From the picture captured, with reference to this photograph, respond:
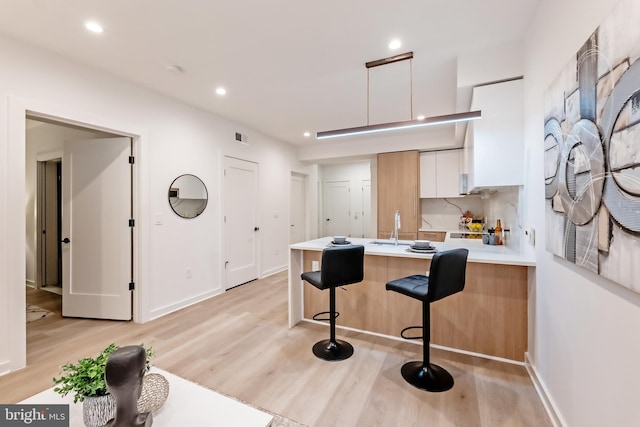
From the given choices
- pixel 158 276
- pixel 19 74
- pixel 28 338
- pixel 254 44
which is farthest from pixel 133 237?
pixel 254 44

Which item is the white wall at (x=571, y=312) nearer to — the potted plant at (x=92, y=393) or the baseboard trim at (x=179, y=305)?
the potted plant at (x=92, y=393)

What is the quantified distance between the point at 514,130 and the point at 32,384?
4350mm

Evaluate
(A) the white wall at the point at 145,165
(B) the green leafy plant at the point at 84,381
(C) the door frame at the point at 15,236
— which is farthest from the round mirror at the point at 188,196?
(B) the green leafy plant at the point at 84,381

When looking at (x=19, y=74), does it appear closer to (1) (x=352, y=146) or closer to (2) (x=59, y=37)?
(2) (x=59, y=37)

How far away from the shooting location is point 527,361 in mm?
2234

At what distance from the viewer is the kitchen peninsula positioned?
229 cm

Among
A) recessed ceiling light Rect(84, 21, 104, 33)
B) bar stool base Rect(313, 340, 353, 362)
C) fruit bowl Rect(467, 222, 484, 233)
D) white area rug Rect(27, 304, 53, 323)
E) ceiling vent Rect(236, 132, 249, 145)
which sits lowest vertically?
white area rug Rect(27, 304, 53, 323)

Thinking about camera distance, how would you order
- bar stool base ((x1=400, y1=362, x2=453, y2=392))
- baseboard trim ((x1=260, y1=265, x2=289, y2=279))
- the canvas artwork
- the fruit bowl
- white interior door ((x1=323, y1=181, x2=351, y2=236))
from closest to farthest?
the canvas artwork
bar stool base ((x1=400, y1=362, x2=453, y2=392))
the fruit bowl
baseboard trim ((x1=260, y1=265, x2=289, y2=279))
white interior door ((x1=323, y1=181, x2=351, y2=236))

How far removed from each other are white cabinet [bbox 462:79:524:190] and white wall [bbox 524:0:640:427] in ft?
0.38

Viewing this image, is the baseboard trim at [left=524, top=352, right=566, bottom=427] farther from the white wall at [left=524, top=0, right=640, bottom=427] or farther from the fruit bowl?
the fruit bowl

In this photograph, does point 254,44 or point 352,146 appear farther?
point 352,146

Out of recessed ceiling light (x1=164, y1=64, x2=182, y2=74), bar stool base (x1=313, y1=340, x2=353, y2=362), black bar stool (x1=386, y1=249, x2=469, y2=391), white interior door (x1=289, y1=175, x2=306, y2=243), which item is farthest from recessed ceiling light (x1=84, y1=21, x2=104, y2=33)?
white interior door (x1=289, y1=175, x2=306, y2=243)

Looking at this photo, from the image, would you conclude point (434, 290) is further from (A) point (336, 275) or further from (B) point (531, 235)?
(B) point (531, 235)

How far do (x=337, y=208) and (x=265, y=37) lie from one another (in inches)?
243
